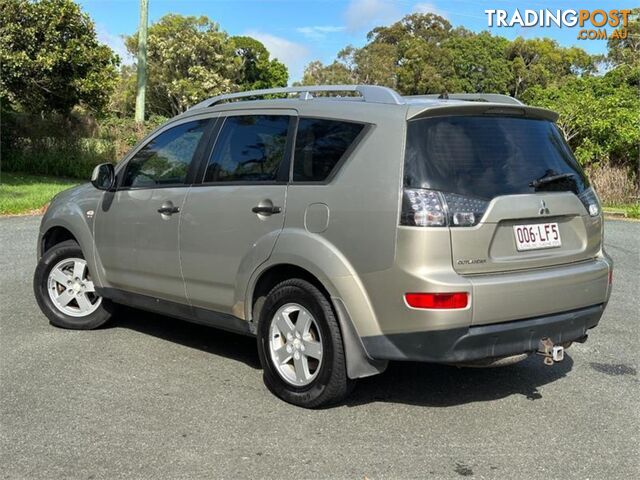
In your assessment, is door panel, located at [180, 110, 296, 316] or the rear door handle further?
the rear door handle

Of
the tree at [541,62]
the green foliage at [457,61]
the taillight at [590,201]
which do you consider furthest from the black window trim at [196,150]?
the tree at [541,62]

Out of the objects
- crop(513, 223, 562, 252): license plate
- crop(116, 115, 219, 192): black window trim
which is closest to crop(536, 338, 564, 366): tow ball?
crop(513, 223, 562, 252): license plate

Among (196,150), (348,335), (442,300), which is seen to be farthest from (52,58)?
(442,300)

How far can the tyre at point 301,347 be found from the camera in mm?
3943

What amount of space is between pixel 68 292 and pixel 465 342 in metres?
3.64

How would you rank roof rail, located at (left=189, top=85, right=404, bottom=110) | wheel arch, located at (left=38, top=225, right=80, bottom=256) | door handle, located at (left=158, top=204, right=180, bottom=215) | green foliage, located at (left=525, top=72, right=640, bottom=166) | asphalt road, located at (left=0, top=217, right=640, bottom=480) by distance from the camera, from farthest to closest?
1. green foliage, located at (left=525, top=72, right=640, bottom=166)
2. wheel arch, located at (left=38, top=225, right=80, bottom=256)
3. door handle, located at (left=158, top=204, right=180, bottom=215)
4. roof rail, located at (left=189, top=85, right=404, bottom=110)
5. asphalt road, located at (left=0, top=217, right=640, bottom=480)

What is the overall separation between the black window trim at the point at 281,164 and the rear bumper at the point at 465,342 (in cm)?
119

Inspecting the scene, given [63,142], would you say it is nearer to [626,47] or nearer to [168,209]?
[168,209]

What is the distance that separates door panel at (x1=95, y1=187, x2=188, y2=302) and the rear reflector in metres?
1.96

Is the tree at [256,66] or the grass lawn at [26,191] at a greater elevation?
the tree at [256,66]

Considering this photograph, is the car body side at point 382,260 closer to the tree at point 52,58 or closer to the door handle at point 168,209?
the door handle at point 168,209

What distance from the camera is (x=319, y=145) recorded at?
13.8 ft

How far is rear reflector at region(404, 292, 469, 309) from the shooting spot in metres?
3.58

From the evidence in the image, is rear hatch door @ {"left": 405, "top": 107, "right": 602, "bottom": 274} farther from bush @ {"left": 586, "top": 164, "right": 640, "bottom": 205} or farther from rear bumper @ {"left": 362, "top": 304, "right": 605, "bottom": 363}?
bush @ {"left": 586, "top": 164, "right": 640, "bottom": 205}
